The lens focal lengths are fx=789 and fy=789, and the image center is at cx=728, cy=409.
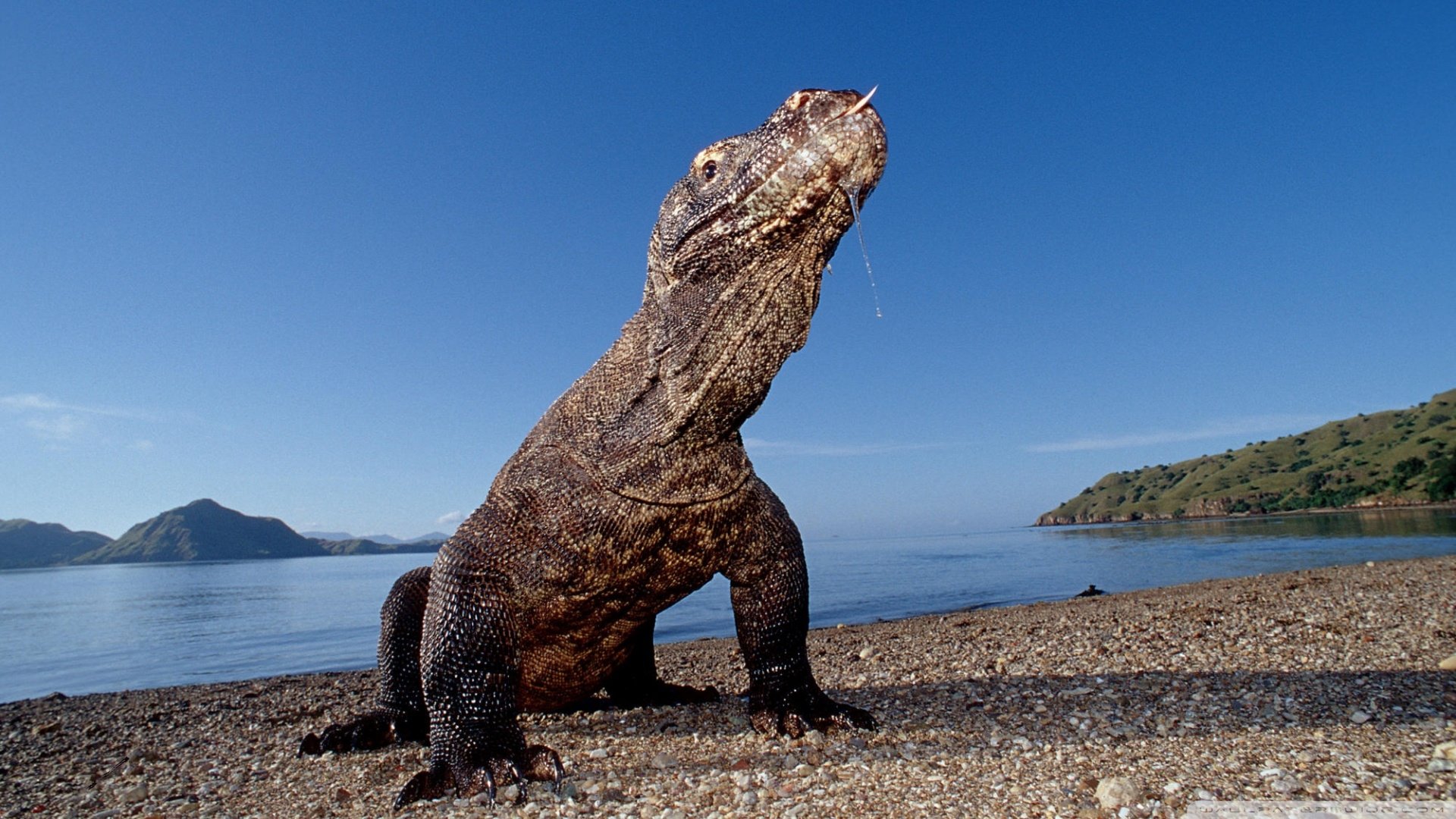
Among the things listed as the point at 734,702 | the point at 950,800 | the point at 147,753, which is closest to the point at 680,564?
the point at 950,800

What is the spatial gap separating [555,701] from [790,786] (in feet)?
5.49

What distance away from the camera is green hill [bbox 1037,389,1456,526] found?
10725cm

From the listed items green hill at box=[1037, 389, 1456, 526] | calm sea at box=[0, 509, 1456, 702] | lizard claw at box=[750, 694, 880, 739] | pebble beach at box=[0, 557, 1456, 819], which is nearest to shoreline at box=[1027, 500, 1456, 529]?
green hill at box=[1037, 389, 1456, 526]

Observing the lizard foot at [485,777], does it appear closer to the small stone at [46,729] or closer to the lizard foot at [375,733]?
the lizard foot at [375,733]

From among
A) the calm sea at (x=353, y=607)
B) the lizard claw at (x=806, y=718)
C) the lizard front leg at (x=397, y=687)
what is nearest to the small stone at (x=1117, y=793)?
the lizard claw at (x=806, y=718)

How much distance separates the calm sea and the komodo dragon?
1332cm

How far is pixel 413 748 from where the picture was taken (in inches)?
209

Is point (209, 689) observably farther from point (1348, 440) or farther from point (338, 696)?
point (1348, 440)

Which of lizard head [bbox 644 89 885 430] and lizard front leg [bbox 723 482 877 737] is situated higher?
lizard head [bbox 644 89 885 430]

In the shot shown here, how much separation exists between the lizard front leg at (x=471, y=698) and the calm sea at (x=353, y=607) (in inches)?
539

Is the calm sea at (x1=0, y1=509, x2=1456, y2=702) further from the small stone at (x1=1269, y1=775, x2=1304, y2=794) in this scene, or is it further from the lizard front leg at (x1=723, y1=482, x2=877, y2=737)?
the small stone at (x1=1269, y1=775, x2=1304, y2=794)

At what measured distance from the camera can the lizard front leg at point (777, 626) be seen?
4.72 meters

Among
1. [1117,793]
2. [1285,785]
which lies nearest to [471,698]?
[1117,793]

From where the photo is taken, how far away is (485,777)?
4047 millimetres
